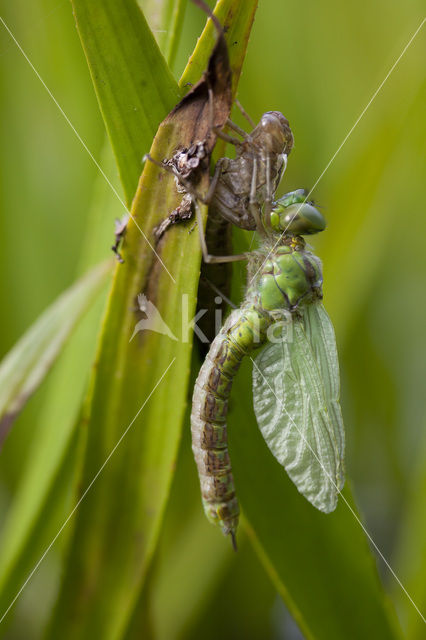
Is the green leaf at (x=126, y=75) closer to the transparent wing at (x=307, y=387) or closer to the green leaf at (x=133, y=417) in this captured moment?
the green leaf at (x=133, y=417)

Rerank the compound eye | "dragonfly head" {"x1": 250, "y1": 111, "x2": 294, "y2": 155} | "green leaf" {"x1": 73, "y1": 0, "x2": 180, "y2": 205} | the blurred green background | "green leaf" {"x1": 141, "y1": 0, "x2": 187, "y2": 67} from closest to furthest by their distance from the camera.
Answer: "green leaf" {"x1": 73, "y1": 0, "x2": 180, "y2": 205}
"green leaf" {"x1": 141, "y1": 0, "x2": 187, "y2": 67}
"dragonfly head" {"x1": 250, "y1": 111, "x2": 294, "y2": 155}
the compound eye
the blurred green background

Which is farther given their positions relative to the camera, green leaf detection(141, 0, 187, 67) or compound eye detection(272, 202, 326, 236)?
compound eye detection(272, 202, 326, 236)

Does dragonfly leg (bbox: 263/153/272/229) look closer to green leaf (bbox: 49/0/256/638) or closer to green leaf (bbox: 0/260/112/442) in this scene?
green leaf (bbox: 49/0/256/638)

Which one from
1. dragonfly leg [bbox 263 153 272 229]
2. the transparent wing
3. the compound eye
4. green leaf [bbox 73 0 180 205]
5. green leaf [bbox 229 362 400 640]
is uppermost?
green leaf [bbox 73 0 180 205]

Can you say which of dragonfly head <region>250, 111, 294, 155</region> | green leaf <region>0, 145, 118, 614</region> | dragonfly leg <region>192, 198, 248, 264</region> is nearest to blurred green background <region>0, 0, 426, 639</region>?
green leaf <region>0, 145, 118, 614</region>

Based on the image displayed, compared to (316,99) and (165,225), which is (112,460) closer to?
(165,225)

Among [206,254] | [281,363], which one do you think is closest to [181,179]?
[206,254]
